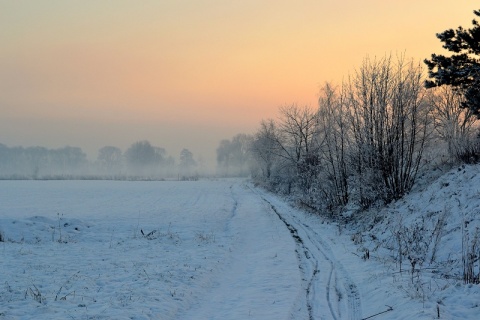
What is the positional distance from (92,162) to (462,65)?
198758 mm

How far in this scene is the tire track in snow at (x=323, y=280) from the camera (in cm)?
689

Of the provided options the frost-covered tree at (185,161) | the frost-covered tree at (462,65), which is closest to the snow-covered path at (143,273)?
the frost-covered tree at (462,65)

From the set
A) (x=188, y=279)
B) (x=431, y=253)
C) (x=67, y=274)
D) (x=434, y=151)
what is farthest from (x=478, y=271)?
(x=434, y=151)

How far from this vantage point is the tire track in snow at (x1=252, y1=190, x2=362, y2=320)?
6885 millimetres

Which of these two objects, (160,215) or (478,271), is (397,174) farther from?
(160,215)

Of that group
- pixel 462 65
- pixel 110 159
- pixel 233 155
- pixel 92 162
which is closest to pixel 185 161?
pixel 233 155

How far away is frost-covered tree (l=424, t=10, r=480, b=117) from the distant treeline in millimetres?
143676

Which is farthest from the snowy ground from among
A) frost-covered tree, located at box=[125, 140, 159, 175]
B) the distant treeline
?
the distant treeline

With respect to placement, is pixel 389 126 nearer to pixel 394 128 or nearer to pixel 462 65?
pixel 394 128

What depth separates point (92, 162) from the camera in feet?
625

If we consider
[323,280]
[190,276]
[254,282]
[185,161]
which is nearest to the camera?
[323,280]

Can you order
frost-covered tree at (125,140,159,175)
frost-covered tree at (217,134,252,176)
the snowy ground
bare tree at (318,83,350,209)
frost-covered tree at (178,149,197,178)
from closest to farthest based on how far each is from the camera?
the snowy ground → bare tree at (318,83,350,209) → frost-covered tree at (217,134,252,176) → frost-covered tree at (125,140,159,175) → frost-covered tree at (178,149,197,178)

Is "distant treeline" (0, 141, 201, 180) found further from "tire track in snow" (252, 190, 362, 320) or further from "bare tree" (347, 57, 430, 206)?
"tire track in snow" (252, 190, 362, 320)

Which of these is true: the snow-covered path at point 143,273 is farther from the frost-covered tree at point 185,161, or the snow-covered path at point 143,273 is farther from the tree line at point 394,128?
the frost-covered tree at point 185,161
